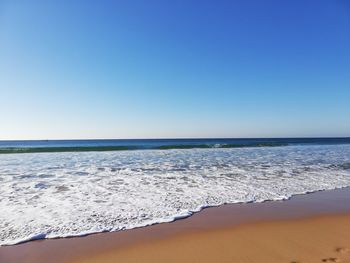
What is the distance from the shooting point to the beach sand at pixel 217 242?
3.33 m

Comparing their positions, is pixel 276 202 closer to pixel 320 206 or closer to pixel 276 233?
pixel 320 206

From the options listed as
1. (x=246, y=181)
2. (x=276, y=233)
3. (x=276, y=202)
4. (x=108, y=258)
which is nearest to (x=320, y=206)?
(x=276, y=202)

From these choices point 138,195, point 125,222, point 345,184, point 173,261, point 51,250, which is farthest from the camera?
point 345,184

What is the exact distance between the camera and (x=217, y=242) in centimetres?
377

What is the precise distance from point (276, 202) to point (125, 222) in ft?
11.9

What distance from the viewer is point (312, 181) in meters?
8.48

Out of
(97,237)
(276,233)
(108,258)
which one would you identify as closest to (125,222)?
A: (97,237)

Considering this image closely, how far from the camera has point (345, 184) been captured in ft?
26.6

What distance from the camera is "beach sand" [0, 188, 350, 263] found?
10.9ft

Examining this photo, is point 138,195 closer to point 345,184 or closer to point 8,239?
point 8,239

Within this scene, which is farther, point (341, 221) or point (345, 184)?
point (345, 184)

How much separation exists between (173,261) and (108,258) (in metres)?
0.88

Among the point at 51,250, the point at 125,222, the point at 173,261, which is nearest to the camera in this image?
Answer: the point at 173,261

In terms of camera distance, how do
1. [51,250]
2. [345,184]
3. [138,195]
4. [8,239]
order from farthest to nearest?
[345,184] → [138,195] → [8,239] → [51,250]
